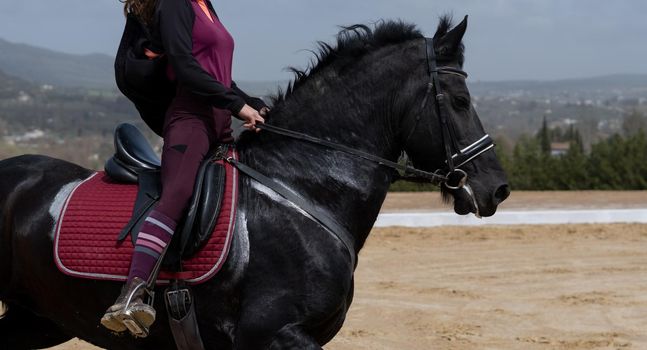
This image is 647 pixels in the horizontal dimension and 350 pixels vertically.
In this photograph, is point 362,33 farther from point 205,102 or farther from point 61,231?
point 61,231

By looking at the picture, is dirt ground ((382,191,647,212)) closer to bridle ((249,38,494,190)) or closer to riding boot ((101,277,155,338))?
bridle ((249,38,494,190))

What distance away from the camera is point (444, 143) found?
12.5 feet

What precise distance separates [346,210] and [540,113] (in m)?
174

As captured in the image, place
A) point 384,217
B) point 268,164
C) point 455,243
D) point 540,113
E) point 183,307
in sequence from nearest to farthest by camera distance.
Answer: point 183,307
point 268,164
point 455,243
point 384,217
point 540,113

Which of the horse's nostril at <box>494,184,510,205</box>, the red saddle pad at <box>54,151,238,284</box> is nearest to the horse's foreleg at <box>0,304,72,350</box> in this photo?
the red saddle pad at <box>54,151,238,284</box>

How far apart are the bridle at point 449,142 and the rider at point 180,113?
815 mm

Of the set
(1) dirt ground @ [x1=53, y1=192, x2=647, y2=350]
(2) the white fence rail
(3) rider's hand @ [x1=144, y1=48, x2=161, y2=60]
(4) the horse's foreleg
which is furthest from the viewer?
(2) the white fence rail

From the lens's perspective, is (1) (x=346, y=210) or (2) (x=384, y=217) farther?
(2) (x=384, y=217)

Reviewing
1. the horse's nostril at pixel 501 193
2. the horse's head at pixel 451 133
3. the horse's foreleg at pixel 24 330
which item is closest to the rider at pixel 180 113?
the horse's head at pixel 451 133

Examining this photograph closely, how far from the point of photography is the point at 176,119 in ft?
12.5

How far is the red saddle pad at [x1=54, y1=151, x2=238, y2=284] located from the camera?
370 centimetres

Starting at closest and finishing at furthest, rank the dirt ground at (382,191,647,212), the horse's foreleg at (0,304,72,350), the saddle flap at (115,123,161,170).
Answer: the saddle flap at (115,123,161,170) → the horse's foreleg at (0,304,72,350) → the dirt ground at (382,191,647,212)

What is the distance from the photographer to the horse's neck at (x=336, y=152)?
3.89 meters

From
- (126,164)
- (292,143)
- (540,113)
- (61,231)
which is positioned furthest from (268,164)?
(540,113)
